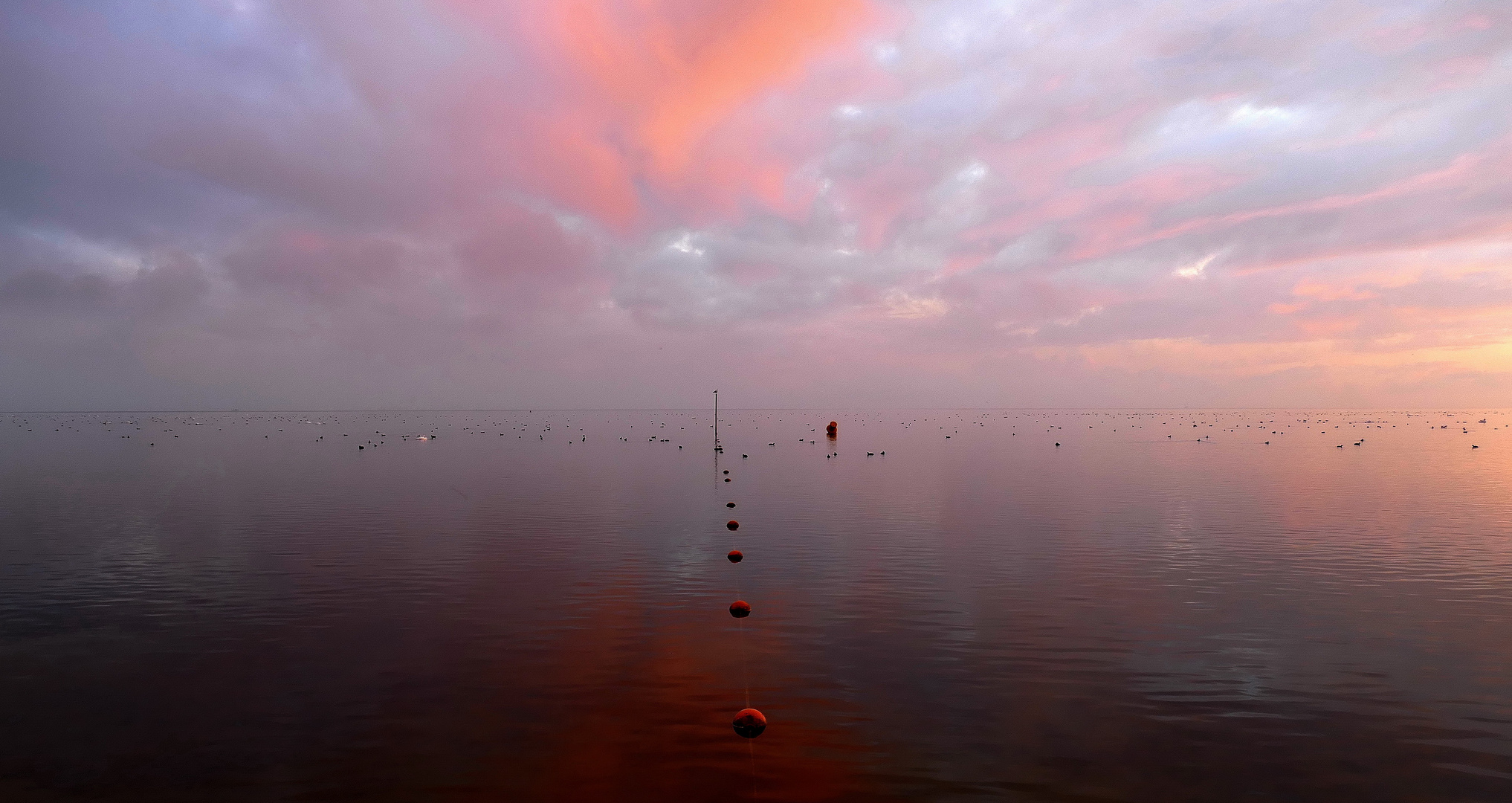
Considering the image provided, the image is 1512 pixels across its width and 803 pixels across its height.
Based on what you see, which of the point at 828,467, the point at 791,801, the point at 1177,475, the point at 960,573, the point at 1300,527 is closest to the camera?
the point at 791,801

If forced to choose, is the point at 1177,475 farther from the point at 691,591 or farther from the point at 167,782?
the point at 167,782

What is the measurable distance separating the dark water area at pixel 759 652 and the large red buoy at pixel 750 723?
34 centimetres

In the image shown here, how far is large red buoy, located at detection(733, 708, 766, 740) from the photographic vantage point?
14.3 m

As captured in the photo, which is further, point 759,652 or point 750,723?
point 759,652

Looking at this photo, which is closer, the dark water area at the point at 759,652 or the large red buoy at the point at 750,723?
the dark water area at the point at 759,652

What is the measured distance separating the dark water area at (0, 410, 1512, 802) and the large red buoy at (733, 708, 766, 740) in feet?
1.12

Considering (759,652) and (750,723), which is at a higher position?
(750,723)

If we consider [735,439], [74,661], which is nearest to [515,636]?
[74,661]

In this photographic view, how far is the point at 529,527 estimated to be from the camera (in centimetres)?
3912

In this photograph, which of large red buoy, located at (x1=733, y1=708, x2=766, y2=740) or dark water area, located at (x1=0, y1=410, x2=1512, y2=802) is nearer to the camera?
dark water area, located at (x1=0, y1=410, x2=1512, y2=802)

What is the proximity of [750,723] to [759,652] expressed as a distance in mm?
4767

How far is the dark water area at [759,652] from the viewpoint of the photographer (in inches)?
512

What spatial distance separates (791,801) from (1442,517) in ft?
161

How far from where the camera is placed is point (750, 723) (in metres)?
14.4
